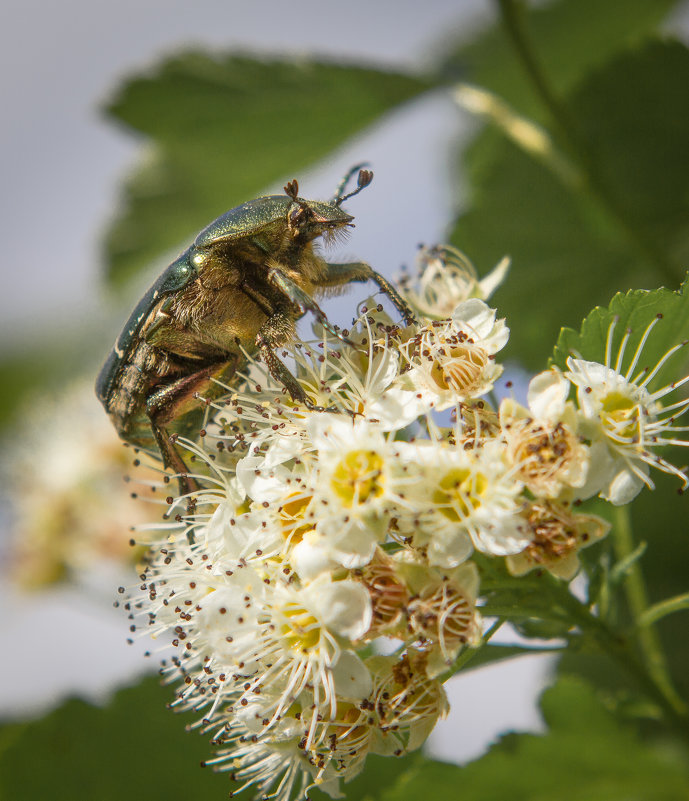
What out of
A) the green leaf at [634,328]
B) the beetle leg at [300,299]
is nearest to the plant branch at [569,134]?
the green leaf at [634,328]

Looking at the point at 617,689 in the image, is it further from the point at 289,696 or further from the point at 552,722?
the point at 289,696

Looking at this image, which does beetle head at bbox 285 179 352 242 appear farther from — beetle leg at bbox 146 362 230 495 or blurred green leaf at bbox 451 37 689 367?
blurred green leaf at bbox 451 37 689 367

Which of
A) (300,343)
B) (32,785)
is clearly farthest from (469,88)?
(32,785)

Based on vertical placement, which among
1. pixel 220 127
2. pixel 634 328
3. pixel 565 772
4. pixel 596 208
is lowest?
pixel 565 772

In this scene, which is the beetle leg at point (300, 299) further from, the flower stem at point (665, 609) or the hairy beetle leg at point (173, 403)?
the flower stem at point (665, 609)

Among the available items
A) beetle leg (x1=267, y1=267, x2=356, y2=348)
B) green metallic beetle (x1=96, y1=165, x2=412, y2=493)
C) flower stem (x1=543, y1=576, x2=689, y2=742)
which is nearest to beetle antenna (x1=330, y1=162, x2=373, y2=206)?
green metallic beetle (x1=96, y1=165, x2=412, y2=493)

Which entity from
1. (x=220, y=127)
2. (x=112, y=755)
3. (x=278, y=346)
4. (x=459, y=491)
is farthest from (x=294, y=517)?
(x=220, y=127)

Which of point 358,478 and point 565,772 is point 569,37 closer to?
point 358,478
